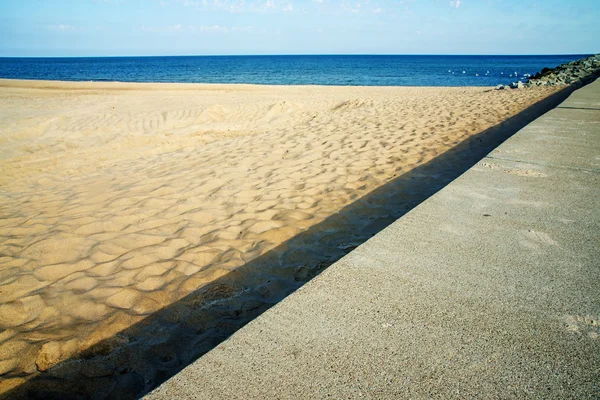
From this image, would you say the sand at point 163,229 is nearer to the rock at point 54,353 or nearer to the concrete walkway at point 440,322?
the rock at point 54,353

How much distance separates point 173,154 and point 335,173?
327cm

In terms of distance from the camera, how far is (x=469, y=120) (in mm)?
7258

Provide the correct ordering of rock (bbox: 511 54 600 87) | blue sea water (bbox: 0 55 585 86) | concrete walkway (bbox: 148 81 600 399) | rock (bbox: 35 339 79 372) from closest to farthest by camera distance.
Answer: concrete walkway (bbox: 148 81 600 399), rock (bbox: 35 339 79 372), rock (bbox: 511 54 600 87), blue sea water (bbox: 0 55 585 86)

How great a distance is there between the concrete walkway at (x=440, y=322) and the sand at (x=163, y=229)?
0.80 metres

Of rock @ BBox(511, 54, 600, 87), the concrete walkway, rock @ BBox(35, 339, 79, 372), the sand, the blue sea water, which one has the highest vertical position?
the blue sea water

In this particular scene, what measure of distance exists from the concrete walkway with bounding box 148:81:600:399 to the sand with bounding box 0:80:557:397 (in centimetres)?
80

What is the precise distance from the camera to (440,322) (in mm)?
1371

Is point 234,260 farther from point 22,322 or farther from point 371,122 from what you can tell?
point 371,122

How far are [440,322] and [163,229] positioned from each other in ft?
8.60

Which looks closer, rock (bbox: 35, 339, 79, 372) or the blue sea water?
rock (bbox: 35, 339, 79, 372)

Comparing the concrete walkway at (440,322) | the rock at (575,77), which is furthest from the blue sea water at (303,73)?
the concrete walkway at (440,322)

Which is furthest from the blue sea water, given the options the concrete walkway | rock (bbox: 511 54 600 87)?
the concrete walkway

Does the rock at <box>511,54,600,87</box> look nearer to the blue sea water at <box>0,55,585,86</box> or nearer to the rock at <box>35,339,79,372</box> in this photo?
the blue sea water at <box>0,55,585,86</box>

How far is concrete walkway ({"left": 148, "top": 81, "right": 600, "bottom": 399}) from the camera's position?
112 centimetres
